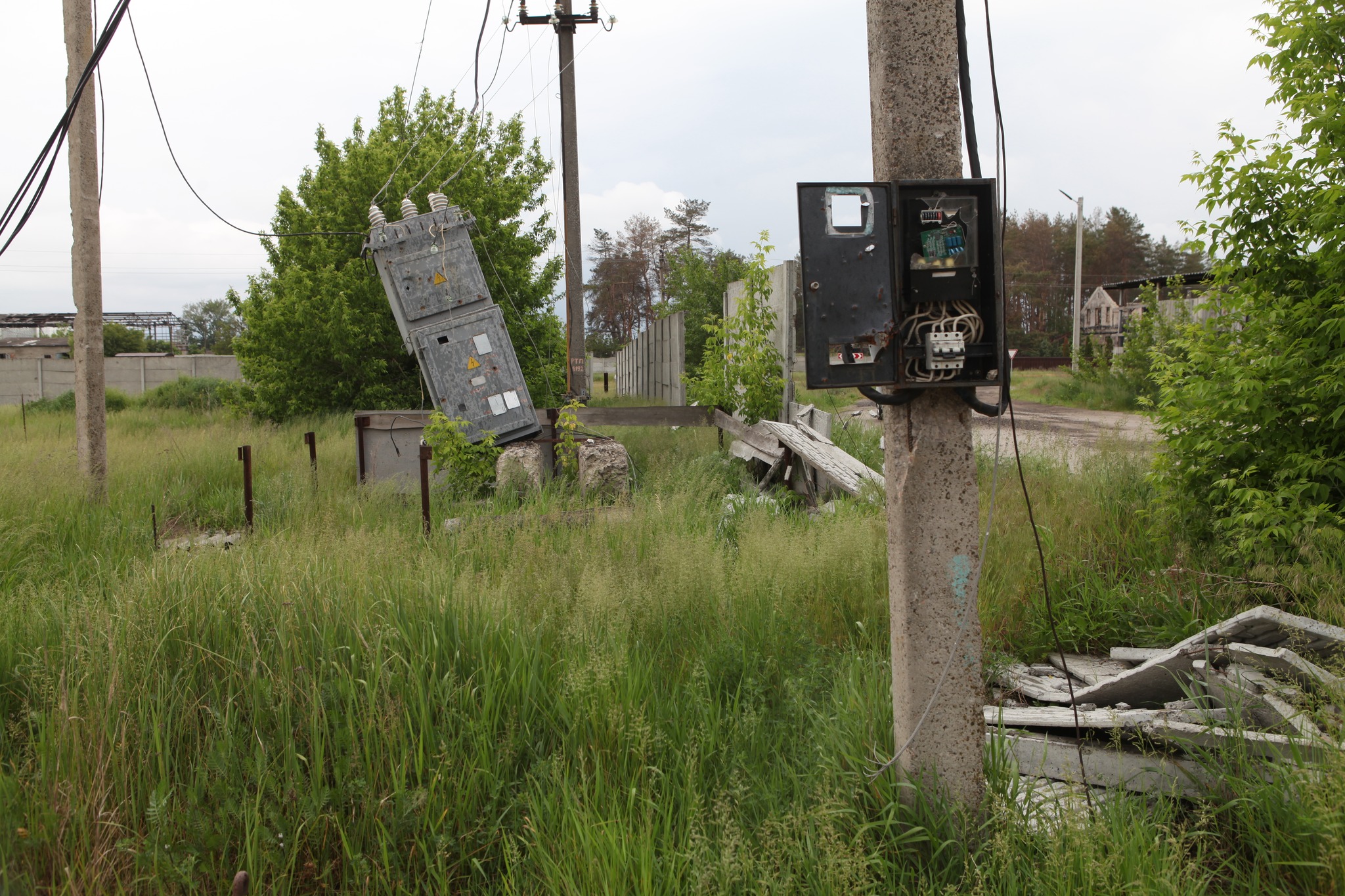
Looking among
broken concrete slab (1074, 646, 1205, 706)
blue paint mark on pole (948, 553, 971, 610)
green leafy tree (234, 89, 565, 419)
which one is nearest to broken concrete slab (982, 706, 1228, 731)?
broken concrete slab (1074, 646, 1205, 706)

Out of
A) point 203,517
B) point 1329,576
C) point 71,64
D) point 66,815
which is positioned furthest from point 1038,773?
point 71,64

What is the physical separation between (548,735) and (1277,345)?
406 centimetres

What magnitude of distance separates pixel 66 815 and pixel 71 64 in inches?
330

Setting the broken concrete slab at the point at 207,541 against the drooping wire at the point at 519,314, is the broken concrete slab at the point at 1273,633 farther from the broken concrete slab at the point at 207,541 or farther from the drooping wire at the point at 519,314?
the drooping wire at the point at 519,314

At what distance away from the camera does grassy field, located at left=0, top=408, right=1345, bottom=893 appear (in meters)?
2.40

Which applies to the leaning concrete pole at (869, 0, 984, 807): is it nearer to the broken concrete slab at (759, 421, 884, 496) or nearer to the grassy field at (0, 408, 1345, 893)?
the grassy field at (0, 408, 1345, 893)

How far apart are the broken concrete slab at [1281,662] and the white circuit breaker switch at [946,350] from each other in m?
1.89

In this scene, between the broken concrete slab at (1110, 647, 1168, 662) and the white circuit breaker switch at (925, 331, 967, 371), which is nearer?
the white circuit breaker switch at (925, 331, 967, 371)

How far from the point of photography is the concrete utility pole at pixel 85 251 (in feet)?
26.5

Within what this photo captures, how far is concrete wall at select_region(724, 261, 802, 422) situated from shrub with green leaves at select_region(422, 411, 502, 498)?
132 inches

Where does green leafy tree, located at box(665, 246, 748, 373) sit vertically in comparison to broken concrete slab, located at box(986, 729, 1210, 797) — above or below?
above

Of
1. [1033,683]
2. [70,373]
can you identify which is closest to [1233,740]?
[1033,683]

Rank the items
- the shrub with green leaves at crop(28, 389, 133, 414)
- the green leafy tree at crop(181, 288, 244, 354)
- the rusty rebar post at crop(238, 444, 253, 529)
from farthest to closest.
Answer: the green leafy tree at crop(181, 288, 244, 354) → the shrub with green leaves at crop(28, 389, 133, 414) → the rusty rebar post at crop(238, 444, 253, 529)

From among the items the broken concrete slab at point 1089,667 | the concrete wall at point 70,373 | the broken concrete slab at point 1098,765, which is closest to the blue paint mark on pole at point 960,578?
the broken concrete slab at point 1098,765
